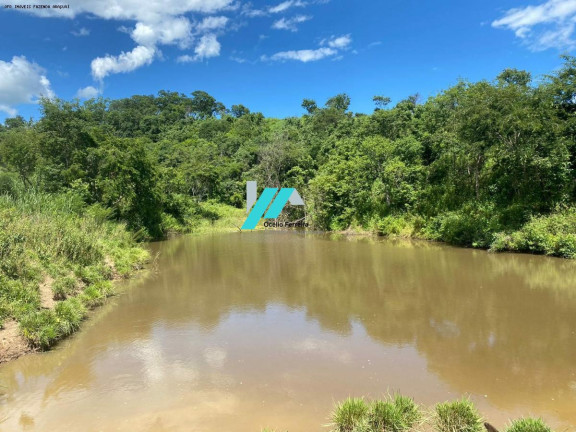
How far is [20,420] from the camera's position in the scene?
5102 mm

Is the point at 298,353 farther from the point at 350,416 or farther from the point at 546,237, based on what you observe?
the point at 546,237

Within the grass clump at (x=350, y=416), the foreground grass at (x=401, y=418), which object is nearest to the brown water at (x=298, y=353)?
the grass clump at (x=350, y=416)

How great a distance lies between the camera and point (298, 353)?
7.04m

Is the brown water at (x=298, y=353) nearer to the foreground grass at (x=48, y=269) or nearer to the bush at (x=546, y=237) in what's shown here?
the foreground grass at (x=48, y=269)

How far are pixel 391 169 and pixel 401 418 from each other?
22.2 m

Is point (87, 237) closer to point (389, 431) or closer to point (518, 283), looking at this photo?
point (389, 431)

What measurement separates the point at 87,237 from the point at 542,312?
1279 cm

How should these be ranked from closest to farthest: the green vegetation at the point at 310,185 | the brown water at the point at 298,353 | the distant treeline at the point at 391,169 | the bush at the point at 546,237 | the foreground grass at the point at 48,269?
1. the brown water at the point at 298,353
2. the foreground grass at the point at 48,269
3. the green vegetation at the point at 310,185
4. the bush at the point at 546,237
5. the distant treeline at the point at 391,169

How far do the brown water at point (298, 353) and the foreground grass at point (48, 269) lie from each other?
48 centimetres

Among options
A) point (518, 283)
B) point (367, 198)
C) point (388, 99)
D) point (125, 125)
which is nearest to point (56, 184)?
point (367, 198)

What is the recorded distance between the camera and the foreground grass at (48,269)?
24.8ft

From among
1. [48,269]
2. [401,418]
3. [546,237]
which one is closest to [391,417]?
[401,418]

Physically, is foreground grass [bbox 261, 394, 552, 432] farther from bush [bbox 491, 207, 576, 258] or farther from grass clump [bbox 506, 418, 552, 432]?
bush [bbox 491, 207, 576, 258]

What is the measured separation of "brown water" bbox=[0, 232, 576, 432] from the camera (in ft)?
17.0
